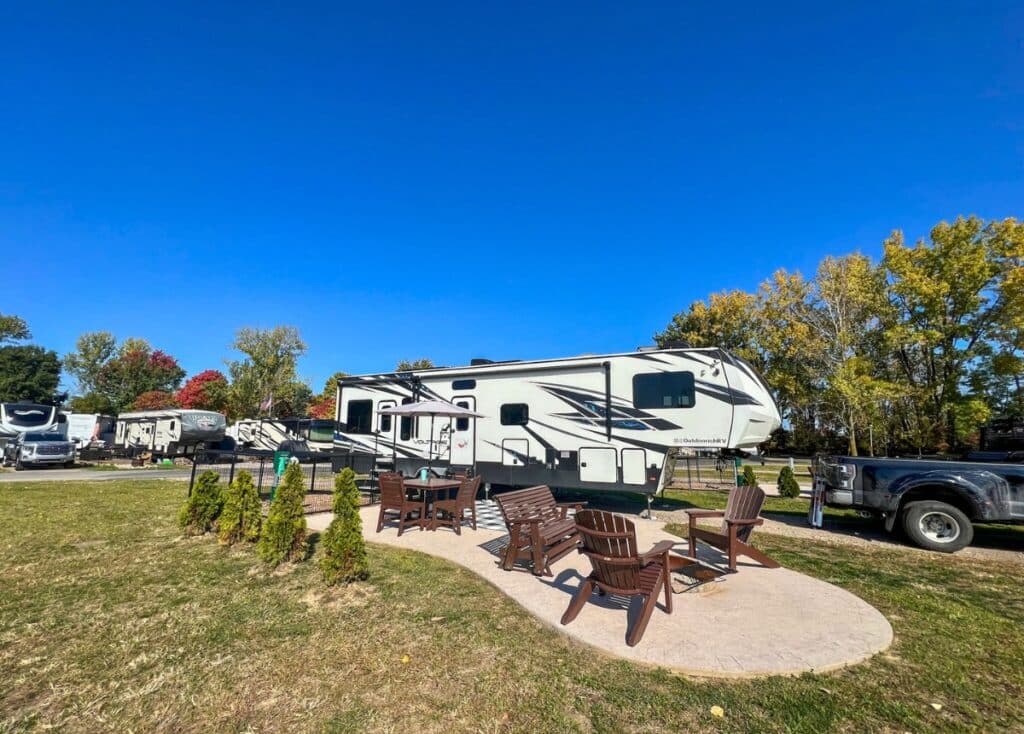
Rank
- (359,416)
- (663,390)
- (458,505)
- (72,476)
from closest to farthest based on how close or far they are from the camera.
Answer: (458,505) → (663,390) → (359,416) → (72,476)

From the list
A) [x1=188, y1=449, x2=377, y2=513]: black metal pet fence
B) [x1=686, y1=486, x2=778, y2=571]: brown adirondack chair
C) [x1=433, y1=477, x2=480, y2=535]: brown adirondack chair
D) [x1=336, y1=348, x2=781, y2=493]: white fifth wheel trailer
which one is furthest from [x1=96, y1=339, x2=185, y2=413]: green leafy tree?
[x1=686, y1=486, x2=778, y2=571]: brown adirondack chair

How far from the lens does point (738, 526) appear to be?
5.64 meters

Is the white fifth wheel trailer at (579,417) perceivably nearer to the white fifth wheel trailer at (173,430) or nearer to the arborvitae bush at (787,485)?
the arborvitae bush at (787,485)

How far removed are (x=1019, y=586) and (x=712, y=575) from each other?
11.7 ft

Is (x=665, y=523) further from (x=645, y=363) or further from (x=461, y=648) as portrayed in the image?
(x=461, y=648)

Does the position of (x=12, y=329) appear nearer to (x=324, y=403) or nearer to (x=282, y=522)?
(x=324, y=403)

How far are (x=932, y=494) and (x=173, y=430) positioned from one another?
2755 centimetres

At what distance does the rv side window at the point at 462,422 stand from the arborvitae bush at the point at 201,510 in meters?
5.63

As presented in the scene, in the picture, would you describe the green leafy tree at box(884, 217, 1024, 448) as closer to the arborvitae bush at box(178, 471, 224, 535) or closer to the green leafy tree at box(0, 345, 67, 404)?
the arborvitae bush at box(178, 471, 224, 535)

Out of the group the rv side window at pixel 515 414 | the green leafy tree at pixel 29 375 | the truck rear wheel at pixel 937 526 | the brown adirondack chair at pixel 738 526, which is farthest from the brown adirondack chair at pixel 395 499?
the green leafy tree at pixel 29 375

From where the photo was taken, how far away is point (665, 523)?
906cm

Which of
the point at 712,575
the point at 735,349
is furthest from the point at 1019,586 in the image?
the point at 735,349

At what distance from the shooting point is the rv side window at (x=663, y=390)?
31.4ft

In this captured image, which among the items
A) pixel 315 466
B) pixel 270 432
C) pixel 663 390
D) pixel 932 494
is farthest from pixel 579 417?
pixel 270 432
